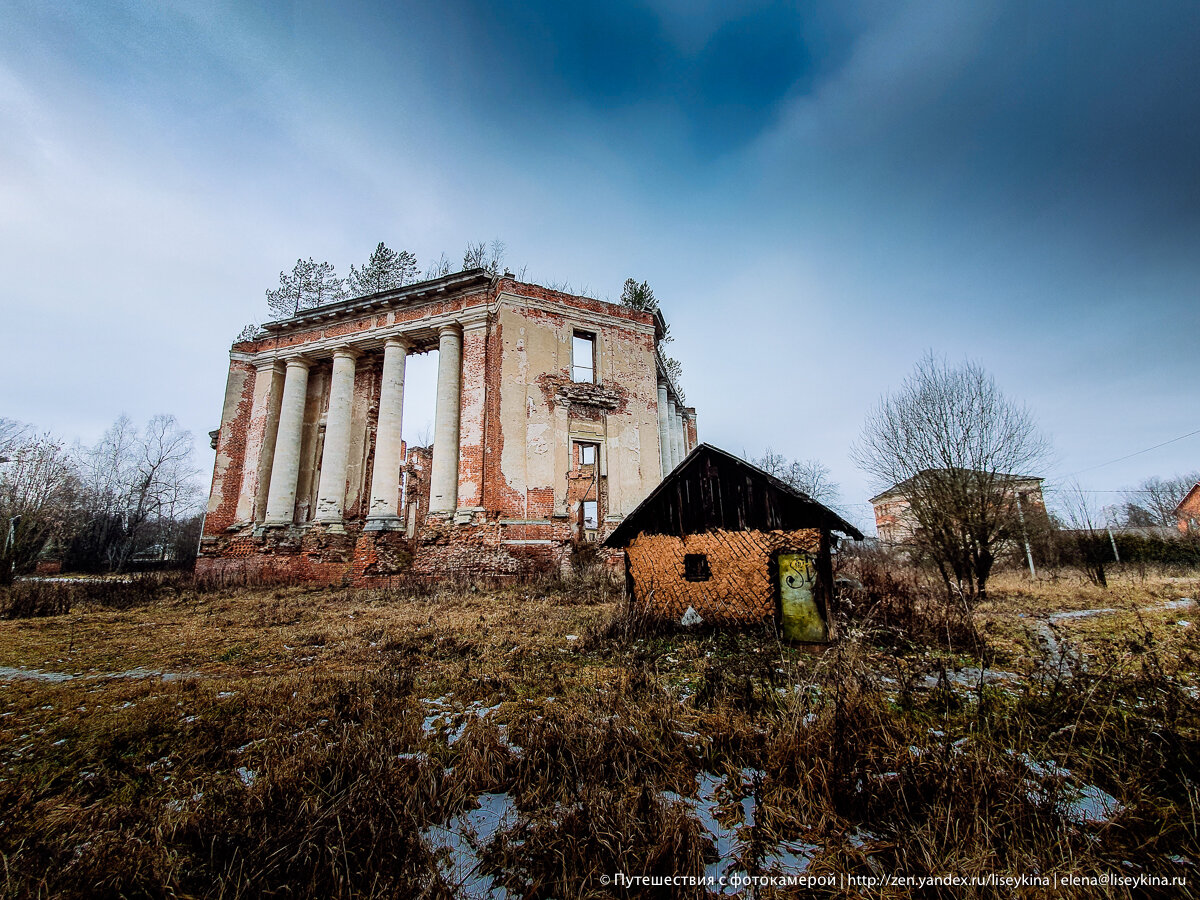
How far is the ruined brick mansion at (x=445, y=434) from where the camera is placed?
16.4m

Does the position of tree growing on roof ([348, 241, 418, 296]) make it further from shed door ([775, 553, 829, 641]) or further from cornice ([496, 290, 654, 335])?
shed door ([775, 553, 829, 641])

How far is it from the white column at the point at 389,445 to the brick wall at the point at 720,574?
11986 millimetres

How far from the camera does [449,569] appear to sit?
15648 millimetres

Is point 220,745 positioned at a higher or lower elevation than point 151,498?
lower

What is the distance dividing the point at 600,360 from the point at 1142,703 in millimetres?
16241

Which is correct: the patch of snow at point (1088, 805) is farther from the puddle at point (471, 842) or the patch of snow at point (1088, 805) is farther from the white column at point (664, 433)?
the white column at point (664, 433)

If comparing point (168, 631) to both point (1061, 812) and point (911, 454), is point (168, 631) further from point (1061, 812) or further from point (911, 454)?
point (911, 454)

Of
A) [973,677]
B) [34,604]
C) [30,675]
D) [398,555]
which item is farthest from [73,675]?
[398,555]

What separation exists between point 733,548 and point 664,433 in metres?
15.5

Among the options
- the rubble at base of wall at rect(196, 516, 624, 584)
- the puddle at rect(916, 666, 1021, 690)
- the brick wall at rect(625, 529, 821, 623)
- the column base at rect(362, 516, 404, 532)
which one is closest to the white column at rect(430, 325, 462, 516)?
the rubble at base of wall at rect(196, 516, 624, 584)

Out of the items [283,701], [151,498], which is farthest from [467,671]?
[151,498]

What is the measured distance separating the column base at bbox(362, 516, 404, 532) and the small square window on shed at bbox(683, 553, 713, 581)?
12458 millimetres

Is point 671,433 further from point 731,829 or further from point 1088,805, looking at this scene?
point 731,829

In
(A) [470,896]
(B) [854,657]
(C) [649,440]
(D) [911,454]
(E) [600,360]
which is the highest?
(E) [600,360]
